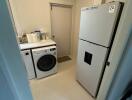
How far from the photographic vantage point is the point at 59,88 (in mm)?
2104

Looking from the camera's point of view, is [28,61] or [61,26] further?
[61,26]

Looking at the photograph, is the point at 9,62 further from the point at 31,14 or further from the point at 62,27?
the point at 62,27

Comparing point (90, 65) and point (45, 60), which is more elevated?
point (90, 65)

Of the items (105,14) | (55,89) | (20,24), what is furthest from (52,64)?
(105,14)

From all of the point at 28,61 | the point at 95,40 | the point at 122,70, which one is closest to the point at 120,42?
the point at 122,70

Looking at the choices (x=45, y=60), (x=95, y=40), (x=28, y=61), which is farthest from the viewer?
(x=45, y=60)

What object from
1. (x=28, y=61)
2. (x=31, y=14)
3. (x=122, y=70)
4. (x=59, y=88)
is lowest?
(x=59, y=88)

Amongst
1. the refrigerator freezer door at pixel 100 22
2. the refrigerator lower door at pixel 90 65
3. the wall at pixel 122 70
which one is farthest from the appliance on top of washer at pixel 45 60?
the wall at pixel 122 70

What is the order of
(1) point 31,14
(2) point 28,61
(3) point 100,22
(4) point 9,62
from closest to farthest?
(4) point 9,62, (3) point 100,22, (2) point 28,61, (1) point 31,14

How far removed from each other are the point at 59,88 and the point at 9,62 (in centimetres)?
187

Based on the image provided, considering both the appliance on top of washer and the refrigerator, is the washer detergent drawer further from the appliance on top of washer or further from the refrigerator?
the refrigerator

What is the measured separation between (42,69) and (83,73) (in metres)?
1.06

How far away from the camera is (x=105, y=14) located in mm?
1271

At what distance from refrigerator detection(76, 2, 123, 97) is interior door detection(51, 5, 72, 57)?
152 cm
